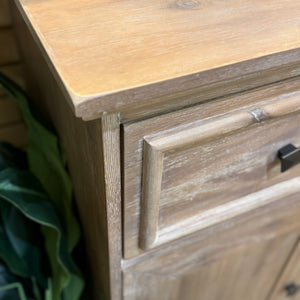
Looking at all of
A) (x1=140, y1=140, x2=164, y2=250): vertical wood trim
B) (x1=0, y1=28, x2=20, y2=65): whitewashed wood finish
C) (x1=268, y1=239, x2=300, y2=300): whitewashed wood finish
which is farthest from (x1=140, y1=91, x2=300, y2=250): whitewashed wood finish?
(x1=0, y1=28, x2=20, y2=65): whitewashed wood finish

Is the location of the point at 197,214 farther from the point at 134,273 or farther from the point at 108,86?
the point at 108,86

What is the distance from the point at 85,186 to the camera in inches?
18.9

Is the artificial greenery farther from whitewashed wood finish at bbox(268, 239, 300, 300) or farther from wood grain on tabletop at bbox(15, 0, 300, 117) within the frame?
whitewashed wood finish at bbox(268, 239, 300, 300)

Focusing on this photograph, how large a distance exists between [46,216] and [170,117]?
0.32 m

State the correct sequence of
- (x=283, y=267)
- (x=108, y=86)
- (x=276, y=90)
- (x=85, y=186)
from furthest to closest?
(x=283, y=267) → (x=85, y=186) → (x=276, y=90) → (x=108, y=86)

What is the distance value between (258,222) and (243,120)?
24cm

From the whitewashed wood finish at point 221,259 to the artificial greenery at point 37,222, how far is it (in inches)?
5.7

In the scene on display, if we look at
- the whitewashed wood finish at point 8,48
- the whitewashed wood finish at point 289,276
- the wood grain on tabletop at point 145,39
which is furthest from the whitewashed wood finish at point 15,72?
the whitewashed wood finish at point 289,276

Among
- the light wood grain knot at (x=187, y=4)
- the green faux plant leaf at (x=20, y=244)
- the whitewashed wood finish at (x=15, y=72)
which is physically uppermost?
the light wood grain knot at (x=187, y=4)

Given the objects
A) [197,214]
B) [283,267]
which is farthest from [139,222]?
[283,267]

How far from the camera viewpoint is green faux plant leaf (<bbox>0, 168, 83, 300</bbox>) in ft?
1.79

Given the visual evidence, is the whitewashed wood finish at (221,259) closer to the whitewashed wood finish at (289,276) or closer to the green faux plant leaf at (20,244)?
the whitewashed wood finish at (289,276)

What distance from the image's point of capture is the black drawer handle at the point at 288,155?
418 mm

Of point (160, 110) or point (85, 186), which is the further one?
point (85, 186)
